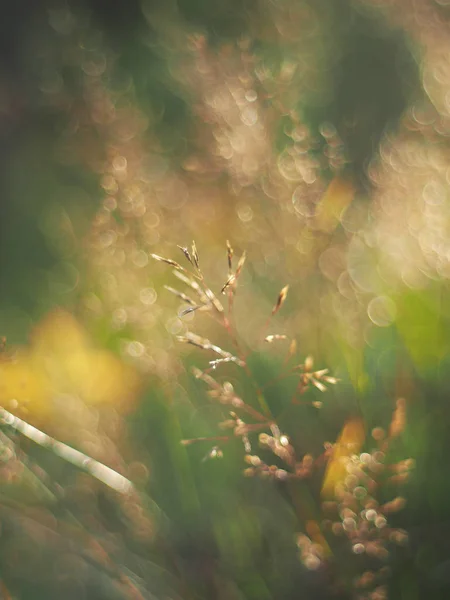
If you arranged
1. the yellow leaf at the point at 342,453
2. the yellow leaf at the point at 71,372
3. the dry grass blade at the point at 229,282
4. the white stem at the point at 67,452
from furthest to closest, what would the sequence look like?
the yellow leaf at the point at 71,372, the yellow leaf at the point at 342,453, the white stem at the point at 67,452, the dry grass blade at the point at 229,282

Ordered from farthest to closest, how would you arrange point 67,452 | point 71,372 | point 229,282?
point 71,372, point 67,452, point 229,282

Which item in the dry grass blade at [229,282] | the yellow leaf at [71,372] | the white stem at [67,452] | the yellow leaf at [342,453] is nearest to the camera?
the dry grass blade at [229,282]

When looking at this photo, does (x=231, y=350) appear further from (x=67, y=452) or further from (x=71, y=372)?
(x=67, y=452)

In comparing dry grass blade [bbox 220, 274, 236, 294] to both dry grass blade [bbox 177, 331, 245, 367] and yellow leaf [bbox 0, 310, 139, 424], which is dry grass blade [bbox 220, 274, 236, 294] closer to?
dry grass blade [bbox 177, 331, 245, 367]

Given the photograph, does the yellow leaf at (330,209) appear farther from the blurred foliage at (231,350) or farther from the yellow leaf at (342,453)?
the yellow leaf at (342,453)

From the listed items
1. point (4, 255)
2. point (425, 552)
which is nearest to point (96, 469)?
point (425, 552)

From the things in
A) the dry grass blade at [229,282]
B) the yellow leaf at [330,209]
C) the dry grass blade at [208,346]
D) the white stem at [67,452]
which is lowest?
the white stem at [67,452]

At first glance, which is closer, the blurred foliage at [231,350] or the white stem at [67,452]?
the white stem at [67,452]

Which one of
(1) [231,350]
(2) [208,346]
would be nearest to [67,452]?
(2) [208,346]

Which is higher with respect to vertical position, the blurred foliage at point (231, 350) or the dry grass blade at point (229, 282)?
the dry grass blade at point (229, 282)

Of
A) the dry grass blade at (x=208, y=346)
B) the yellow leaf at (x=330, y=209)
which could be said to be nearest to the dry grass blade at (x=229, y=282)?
the dry grass blade at (x=208, y=346)
